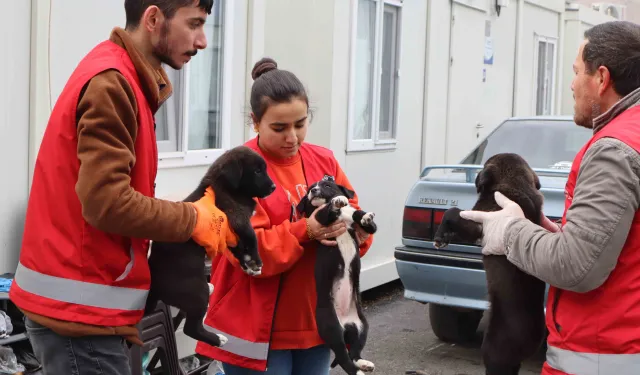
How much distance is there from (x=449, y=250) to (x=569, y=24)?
38.2ft

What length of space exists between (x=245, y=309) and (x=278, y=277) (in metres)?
0.18

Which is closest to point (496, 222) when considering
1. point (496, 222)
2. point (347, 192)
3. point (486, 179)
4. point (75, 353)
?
point (496, 222)

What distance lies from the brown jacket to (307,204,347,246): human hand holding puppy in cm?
83

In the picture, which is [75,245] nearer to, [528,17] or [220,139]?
[220,139]

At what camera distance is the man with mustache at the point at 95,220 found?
243 cm

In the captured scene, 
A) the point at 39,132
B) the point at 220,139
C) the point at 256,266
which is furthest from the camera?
the point at 220,139

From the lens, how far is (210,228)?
2758mm

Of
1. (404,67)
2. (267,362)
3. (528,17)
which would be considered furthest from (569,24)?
(267,362)

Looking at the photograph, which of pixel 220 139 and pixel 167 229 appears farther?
pixel 220 139

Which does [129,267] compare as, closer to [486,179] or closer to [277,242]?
[277,242]

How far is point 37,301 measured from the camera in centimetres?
252

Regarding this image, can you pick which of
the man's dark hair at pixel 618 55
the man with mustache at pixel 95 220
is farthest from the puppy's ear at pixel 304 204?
the man's dark hair at pixel 618 55

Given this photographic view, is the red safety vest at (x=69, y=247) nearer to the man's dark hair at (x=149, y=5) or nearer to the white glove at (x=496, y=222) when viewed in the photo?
the man's dark hair at (x=149, y=5)

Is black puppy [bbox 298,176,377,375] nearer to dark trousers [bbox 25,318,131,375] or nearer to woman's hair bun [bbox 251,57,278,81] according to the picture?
woman's hair bun [bbox 251,57,278,81]
